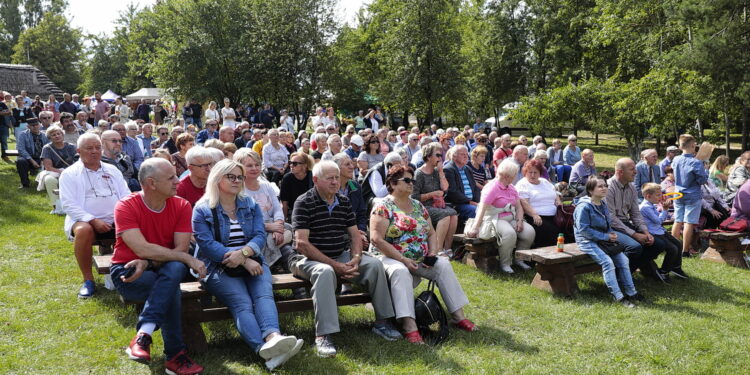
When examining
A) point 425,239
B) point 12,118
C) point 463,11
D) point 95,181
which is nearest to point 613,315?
point 425,239

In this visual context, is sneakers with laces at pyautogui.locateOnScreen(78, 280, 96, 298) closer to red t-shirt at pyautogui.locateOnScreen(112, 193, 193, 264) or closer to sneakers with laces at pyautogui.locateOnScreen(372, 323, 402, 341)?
red t-shirt at pyautogui.locateOnScreen(112, 193, 193, 264)

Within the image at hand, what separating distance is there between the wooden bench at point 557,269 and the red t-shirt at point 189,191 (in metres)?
3.40

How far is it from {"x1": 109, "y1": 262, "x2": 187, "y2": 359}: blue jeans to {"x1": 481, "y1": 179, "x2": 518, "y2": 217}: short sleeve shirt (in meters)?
3.77

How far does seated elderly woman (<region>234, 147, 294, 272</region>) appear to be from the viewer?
4969 mm

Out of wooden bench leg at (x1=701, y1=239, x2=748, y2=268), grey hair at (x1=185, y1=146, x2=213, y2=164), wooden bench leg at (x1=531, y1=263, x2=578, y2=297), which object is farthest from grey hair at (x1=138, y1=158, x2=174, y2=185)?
wooden bench leg at (x1=701, y1=239, x2=748, y2=268)

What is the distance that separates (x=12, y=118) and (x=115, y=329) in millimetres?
12779

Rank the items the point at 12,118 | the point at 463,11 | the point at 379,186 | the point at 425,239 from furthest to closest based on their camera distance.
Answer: the point at 463,11, the point at 12,118, the point at 379,186, the point at 425,239

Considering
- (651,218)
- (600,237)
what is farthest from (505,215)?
(651,218)

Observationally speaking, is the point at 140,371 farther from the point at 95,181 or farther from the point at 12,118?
the point at 12,118

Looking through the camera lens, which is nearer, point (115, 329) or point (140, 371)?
point (140, 371)

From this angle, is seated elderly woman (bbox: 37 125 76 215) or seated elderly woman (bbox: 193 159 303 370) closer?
seated elderly woman (bbox: 193 159 303 370)

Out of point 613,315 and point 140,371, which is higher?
point 140,371

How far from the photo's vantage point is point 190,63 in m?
27.4

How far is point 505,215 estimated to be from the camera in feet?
21.5
